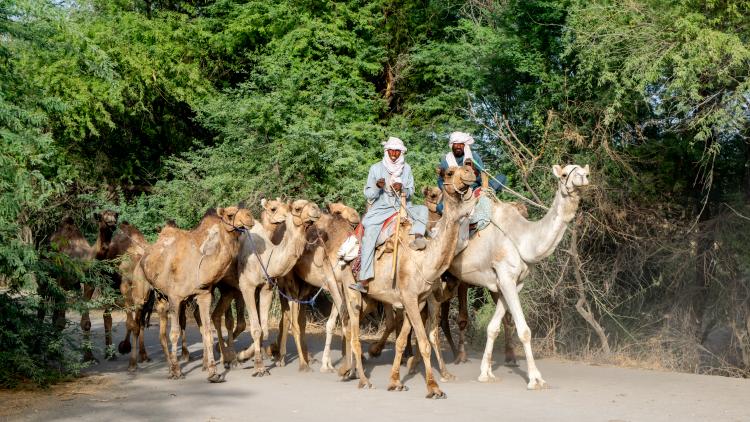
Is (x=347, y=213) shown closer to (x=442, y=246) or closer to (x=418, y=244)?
(x=418, y=244)

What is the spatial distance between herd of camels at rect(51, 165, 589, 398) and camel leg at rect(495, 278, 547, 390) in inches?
0.6

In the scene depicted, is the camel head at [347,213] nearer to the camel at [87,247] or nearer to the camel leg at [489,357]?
the camel leg at [489,357]

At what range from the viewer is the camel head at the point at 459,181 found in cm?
1046

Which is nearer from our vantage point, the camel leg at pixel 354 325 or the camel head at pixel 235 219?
the camel leg at pixel 354 325

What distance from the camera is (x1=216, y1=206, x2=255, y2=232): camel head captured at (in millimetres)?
12984

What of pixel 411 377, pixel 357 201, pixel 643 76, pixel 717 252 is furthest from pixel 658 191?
pixel 411 377

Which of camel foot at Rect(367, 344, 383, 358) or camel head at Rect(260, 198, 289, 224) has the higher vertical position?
camel head at Rect(260, 198, 289, 224)

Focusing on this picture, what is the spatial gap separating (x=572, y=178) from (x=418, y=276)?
2416 millimetres

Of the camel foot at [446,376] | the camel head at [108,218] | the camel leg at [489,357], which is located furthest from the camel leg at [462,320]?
the camel head at [108,218]

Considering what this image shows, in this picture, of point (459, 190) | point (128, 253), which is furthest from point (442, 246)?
point (128, 253)

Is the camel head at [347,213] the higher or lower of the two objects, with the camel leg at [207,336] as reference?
higher

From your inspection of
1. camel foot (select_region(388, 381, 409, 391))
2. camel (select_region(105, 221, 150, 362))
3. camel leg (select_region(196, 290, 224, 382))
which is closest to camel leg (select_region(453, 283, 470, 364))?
camel foot (select_region(388, 381, 409, 391))

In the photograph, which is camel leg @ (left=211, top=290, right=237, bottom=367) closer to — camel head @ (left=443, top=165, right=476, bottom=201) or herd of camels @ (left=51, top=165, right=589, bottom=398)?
herd of camels @ (left=51, top=165, right=589, bottom=398)

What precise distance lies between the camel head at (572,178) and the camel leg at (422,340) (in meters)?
2.52
